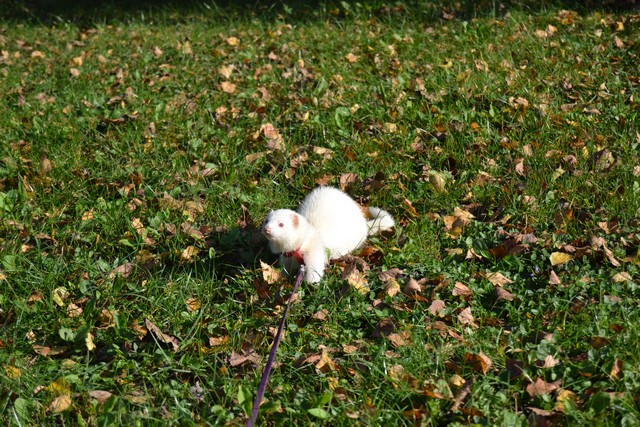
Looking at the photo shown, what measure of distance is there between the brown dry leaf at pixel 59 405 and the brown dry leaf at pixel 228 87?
3801 millimetres

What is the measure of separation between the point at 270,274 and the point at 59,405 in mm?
1266

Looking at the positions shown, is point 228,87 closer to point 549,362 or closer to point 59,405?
point 59,405

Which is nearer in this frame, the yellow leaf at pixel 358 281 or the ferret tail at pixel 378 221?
the yellow leaf at pixel 358 281

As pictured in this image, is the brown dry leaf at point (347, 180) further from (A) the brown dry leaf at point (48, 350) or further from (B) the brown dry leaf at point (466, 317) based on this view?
(A) the brown dry leaf at point (48, 350)

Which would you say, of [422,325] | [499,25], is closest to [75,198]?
[422,325]

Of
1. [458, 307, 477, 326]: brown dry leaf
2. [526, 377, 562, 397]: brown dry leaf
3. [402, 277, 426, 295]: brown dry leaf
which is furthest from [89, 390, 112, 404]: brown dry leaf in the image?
[526, 377, 562, 397]: brown dry leaf

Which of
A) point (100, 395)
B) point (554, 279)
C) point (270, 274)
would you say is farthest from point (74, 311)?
point (554, 279)

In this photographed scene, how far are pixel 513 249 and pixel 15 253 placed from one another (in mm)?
2842

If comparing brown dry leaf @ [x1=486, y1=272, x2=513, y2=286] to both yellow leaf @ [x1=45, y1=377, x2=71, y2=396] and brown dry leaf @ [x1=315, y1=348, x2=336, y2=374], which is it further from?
yellow leaf @ [x1=45, y1=377, x2=71, y2=396]

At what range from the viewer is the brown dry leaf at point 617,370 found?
2783 mm

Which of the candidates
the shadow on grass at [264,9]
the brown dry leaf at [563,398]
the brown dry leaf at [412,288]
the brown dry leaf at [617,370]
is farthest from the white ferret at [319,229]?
the shadow on grass at [264,9]

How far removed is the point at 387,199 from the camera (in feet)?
14.6

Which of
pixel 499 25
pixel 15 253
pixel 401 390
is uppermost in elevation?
pixel 499 25

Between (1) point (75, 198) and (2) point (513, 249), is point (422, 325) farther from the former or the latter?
(1) point (75, 198)
